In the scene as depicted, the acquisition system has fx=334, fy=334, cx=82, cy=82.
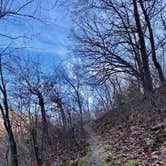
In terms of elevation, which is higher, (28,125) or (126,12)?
(126,12)

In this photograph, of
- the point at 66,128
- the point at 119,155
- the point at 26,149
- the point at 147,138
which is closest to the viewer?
the point at 119,155

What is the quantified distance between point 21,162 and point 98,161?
1443 centimetres

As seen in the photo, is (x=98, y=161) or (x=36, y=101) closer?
(x=98, y=161)

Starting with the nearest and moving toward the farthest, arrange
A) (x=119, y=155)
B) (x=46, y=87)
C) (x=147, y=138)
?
1. (x=119, y=155)
2. (x=147, y=138)
3. (x=46, y=87)

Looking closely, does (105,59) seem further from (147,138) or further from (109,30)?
(147,138)

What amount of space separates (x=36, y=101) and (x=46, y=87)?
9.53 feet

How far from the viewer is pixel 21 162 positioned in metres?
23.0

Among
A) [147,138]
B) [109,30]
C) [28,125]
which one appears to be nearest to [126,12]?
[109,30]

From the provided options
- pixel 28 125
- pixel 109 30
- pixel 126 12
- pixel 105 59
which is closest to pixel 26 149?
pixel 28 125

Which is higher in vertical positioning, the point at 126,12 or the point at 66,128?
the point at 126,12

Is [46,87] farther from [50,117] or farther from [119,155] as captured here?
[119,155]

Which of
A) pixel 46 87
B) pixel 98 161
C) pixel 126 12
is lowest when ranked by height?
pixel 98 161

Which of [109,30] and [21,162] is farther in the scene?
[21,162]

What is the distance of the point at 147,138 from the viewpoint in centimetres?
953
